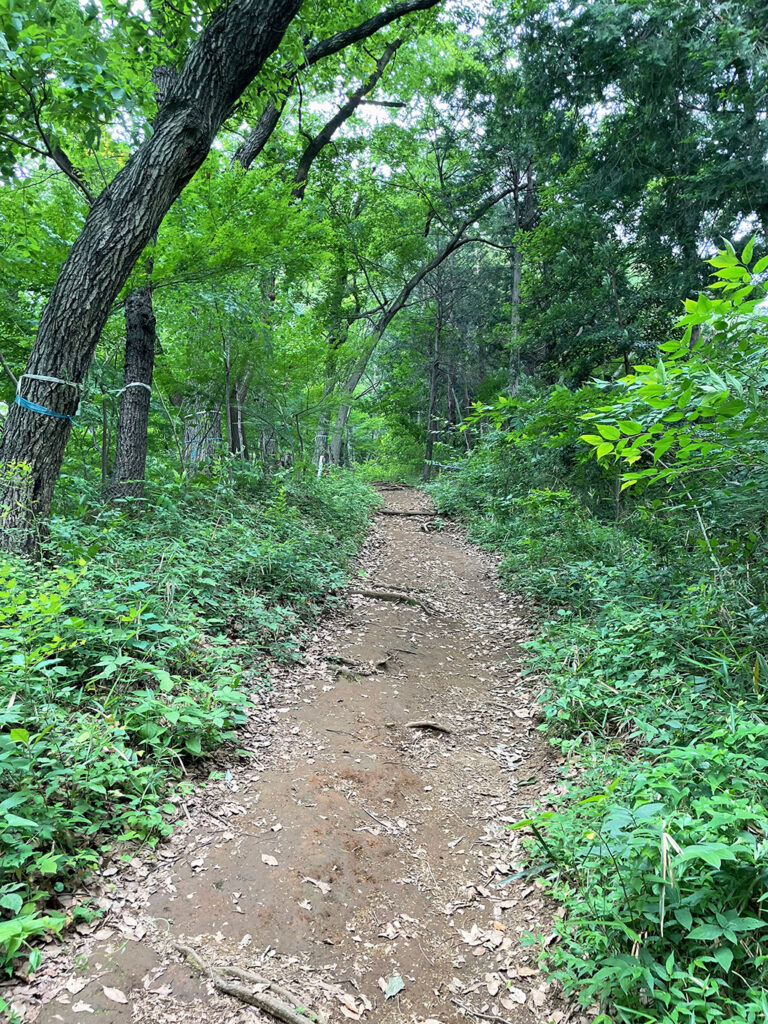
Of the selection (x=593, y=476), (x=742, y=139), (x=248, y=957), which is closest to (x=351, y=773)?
(x=248, y=957)

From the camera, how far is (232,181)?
20.5ft

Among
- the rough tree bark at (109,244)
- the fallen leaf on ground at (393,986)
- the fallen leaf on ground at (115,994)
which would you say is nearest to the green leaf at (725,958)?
the fallen leaf on ground at (393,986)

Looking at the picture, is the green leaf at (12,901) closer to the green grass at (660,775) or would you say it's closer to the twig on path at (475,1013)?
the twig on path at (475,1013)

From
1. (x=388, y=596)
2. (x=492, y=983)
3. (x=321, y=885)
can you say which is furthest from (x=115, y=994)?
(x=388, y=596)

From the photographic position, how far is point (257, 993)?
6.66 feet

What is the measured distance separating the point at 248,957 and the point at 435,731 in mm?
2278

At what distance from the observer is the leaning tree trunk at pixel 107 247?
4.17 metres

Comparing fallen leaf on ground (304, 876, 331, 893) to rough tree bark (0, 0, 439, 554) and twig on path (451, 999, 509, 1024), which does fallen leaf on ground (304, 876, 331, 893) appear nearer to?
twig on path (451, 999, 509, 1024)

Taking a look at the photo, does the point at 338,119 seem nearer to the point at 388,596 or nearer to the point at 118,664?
the point at 388,596

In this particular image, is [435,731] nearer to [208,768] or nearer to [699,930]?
[208,768]

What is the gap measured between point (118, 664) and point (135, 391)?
4364 millimetres

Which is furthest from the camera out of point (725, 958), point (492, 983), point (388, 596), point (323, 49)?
point (388, 596)

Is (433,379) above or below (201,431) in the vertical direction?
above

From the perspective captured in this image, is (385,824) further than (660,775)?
Yes
